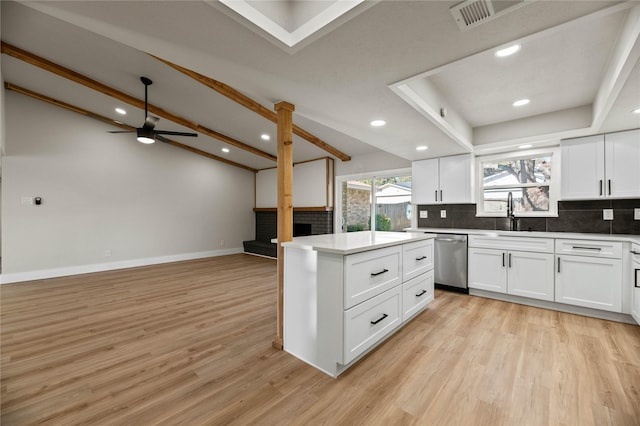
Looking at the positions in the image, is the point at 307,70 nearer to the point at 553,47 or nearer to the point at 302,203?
the point at 553,47

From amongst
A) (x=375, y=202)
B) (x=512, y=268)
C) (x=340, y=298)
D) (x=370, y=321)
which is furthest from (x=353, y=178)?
(x=340, y=298)

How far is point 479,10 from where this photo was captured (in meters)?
1.25

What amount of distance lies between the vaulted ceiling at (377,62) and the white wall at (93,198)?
888mm

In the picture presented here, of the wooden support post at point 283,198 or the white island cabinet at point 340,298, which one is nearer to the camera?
the white island cabinet at point 340,298

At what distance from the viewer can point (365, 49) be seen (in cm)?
157

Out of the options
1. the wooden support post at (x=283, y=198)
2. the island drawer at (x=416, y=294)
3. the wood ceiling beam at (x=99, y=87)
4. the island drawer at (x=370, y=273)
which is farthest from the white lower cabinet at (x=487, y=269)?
the wood ceiling beam at (x=99, y=87)

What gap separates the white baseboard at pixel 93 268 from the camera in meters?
4.54

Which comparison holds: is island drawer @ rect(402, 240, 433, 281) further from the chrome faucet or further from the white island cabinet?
the chrome faucet

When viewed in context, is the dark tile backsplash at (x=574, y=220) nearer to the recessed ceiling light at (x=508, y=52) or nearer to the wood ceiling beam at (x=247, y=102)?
the recessed ceiling light at (x=508, y=52)

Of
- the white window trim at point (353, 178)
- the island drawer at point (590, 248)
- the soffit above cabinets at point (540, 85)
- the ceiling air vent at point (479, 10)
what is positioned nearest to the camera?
the ceiling air vent at point (479, 10)

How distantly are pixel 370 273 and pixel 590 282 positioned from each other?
2.72m

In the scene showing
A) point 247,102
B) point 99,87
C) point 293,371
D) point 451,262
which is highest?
point 99,87

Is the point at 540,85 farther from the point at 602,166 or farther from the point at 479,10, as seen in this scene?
the point at 479,10

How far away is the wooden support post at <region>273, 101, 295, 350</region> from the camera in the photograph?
2295mm
